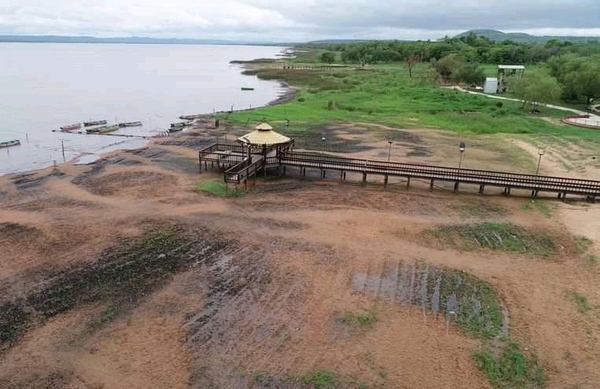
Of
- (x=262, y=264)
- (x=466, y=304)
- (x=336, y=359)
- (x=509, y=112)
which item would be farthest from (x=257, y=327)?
(x=509, y=112)

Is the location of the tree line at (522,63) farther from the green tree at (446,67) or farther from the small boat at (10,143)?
the small boat at (10,143)

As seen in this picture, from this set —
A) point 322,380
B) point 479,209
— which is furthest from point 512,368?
point 479,209

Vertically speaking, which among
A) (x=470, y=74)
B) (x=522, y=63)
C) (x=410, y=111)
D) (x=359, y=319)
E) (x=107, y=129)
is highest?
(x=522, y=63)

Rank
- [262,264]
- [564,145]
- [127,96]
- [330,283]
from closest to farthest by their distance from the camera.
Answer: [330,283] → [262,264] → [564,145] → [127,96]

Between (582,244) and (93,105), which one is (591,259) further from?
(93,105)

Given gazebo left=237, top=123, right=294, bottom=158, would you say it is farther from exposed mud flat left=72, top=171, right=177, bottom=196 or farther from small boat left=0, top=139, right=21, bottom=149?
small boat left=0, top=139, right=21, bottom=149

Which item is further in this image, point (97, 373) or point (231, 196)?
point (231, 196)

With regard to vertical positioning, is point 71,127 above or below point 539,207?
below

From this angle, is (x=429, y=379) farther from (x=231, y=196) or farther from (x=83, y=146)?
(x=83, y=146)
